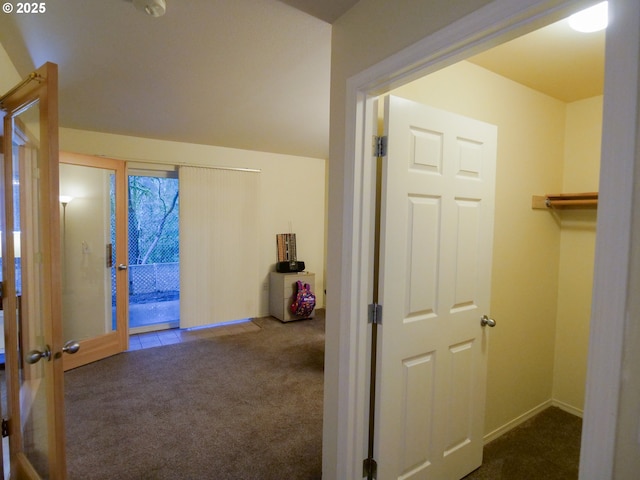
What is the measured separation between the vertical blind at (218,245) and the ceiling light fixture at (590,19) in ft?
13.1

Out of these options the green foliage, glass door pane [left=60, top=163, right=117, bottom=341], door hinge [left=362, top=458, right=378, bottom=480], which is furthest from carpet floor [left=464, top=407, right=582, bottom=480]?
the green foliage

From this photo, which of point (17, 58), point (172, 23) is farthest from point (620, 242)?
point (17, 58)

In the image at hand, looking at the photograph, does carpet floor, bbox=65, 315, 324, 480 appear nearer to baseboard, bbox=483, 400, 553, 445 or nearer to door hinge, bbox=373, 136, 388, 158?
baseboard, bbox=483, 400, 553, 445

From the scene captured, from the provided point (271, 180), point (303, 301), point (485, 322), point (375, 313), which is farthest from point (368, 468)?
point (271, 180)

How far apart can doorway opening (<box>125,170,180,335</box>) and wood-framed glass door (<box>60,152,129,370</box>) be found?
66.9 inches

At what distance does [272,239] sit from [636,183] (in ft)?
15.5

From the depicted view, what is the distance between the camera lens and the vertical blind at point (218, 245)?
432cm

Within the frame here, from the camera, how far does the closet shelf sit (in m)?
2.24

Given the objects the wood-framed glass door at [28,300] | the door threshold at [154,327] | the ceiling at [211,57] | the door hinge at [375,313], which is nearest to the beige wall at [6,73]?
the ceiling at [211,57]

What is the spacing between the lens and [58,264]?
4.22ft

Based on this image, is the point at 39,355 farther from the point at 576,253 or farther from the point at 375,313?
the point at 576,253

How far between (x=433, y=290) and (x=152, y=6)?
5.99 feet

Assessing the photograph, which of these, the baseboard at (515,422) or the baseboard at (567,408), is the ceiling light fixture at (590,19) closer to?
the baseboard at (515,422)

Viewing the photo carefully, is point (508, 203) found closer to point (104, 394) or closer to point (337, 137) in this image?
point (337, 137)
